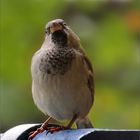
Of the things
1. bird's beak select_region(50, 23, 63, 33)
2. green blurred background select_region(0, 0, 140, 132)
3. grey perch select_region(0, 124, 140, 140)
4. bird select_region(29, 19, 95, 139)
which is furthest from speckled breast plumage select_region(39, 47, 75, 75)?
green blurred background select_region(0, 0, 140, 132)

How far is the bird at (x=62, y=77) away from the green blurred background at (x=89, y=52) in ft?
3.97

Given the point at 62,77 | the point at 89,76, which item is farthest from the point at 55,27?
the point at 89,76

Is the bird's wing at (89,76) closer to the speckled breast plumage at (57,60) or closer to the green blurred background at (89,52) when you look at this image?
the speckled breast plumage at (57,60)

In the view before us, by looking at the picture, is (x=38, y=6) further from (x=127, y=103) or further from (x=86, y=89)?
(x=86, y=89)

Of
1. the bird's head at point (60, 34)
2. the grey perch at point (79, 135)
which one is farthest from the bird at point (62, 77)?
the grey perch at point (79, 135)

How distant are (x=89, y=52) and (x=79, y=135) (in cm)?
262

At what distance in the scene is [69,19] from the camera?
4.08 meters

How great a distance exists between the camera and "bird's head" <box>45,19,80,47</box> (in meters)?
2.39

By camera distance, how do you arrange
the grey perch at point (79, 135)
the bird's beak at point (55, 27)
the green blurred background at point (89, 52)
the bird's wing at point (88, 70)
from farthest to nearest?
the green blurred background at point (89, 52) < the bird's wing at point (88, 70) < the bird's beak at point (55, 27) < the grey perch at point (79, 135)

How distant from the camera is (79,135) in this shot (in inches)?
60.2

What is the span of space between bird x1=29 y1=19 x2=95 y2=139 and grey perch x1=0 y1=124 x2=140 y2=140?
0.63 m

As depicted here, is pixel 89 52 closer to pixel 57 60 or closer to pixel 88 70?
pixel 88 70

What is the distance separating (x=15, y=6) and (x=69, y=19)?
34cm

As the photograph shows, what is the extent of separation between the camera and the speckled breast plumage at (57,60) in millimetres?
2465
